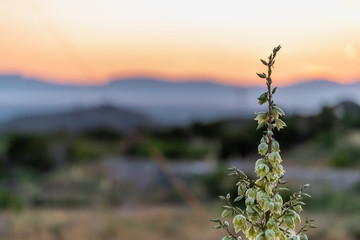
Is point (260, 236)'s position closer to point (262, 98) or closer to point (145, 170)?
point (262, 98)

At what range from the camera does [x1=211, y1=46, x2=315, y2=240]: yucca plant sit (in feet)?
2.81

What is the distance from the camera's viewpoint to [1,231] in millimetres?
7867

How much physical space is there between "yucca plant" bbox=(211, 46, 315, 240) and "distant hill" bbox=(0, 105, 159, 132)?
15957 millimetres

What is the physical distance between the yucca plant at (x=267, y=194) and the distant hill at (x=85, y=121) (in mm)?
15957

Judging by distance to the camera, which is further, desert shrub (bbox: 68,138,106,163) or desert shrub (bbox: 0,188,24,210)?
desert shrub (bbox: 68,138,106,163)

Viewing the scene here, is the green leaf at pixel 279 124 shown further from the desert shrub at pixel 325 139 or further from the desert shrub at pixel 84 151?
the desert shrub at pixel 84 151

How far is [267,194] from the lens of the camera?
864mm

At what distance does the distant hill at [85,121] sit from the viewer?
17250mm

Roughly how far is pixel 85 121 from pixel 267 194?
58.2 ft

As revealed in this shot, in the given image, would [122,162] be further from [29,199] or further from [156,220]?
[156,220]

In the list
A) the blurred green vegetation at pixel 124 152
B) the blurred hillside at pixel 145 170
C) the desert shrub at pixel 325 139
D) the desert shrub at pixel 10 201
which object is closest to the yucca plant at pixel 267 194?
the blurred hillside at pixel 145 170

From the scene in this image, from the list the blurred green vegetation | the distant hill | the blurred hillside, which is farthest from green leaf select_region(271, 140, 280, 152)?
the distant hill

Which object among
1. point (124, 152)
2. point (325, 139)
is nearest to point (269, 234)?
point (325, 139)

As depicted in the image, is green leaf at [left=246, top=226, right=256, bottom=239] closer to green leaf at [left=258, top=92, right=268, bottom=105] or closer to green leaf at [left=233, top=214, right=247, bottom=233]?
green leaf at [left=233, top=214, right=247, bottom=233]
